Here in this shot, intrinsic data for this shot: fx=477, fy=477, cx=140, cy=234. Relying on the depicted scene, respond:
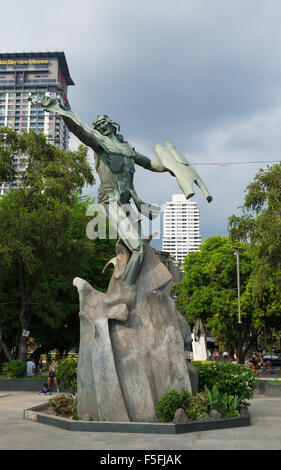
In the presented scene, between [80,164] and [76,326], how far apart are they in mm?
10460

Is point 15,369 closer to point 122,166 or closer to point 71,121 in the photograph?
point 122,166

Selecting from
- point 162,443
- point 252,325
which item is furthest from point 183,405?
point 252,325

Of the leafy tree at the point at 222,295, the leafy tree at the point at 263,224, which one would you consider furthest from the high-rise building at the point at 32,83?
the leafy tree at the point at 263,224

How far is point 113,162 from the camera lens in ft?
39.8

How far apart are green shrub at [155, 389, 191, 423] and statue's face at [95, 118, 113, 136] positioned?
21.7 ft

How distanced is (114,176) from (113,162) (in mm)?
358

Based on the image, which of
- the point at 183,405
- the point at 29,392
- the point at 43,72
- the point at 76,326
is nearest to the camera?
the point at 183,405

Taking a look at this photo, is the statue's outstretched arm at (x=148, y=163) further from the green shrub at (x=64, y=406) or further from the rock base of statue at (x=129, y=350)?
the green shrub at (x=64, y=406)

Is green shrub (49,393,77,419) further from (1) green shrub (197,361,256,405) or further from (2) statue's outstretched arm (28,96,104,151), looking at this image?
(2) statue's outstretched arm (28,96,104,151)

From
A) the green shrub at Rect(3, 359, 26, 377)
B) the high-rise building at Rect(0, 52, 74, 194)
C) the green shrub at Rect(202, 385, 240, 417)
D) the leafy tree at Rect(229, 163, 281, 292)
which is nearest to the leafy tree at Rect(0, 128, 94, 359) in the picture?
the green shrub at Rect(3, 359, 26, 377)

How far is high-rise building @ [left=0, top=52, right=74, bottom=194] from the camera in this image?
143 meters

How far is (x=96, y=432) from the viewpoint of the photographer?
928 centimetres

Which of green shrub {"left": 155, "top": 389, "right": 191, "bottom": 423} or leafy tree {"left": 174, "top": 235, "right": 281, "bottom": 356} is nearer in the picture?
green shrub {"left": 155, "top": 389, "right": 191, "bottom": 423}
